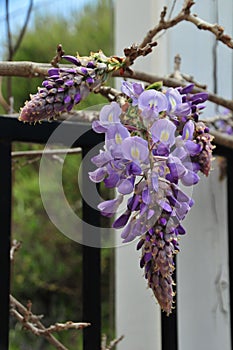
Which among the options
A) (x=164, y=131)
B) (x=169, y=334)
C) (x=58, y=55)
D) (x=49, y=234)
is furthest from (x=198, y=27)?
(x=49, y=234)

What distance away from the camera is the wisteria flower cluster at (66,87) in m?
0.66

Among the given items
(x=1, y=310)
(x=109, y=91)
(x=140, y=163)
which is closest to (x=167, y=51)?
(x=109, y=91)

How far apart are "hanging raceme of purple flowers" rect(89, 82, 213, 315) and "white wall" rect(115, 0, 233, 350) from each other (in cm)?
67

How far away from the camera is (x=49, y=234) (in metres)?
3.00

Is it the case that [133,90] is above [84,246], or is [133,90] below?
above

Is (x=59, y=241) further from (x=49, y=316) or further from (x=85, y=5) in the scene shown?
(x=85, y=5)

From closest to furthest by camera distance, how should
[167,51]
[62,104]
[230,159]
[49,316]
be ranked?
[62,104]
[230,159]
[167,51]
[49,316]

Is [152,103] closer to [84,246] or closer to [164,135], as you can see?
[164,135]

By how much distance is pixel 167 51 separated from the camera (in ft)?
4.83

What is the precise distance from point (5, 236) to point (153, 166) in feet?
1.27

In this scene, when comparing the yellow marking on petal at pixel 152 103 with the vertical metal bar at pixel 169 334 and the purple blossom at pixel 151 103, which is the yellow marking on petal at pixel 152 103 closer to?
the purple blossom at pixel 151 103

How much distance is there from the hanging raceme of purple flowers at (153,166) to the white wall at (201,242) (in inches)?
26.3

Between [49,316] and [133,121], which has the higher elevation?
[133,121]

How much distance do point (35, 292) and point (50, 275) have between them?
0.36 feet
